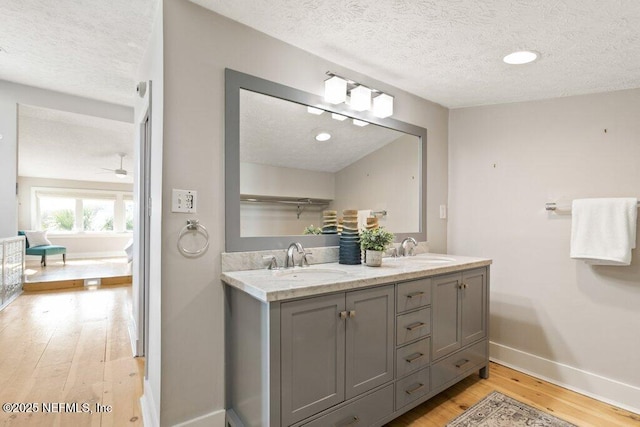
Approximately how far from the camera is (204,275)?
5.04 ft

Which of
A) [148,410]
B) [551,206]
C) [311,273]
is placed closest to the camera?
[148,410]

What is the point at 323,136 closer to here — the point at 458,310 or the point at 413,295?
the point at 413,295

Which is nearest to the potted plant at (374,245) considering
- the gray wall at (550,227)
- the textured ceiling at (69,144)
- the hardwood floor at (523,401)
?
the hardwood floor at (523,401)

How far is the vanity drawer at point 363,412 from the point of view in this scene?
4.45 feet

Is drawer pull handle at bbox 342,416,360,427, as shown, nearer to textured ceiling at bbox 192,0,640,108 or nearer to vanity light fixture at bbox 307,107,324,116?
vanity light fixture at bbox 307,107,324,116

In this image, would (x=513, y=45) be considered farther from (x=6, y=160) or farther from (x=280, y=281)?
(x=6, y=160)

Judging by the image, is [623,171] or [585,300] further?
[585,300]

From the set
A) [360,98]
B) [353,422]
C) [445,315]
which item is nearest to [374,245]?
[445,315]

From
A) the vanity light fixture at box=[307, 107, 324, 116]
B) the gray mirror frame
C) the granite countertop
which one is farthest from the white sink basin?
the vanity light fixture at box=[307, 107, 324, 116]

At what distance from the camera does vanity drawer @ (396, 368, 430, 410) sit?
163cm

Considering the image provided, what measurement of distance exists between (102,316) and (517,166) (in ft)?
14.2

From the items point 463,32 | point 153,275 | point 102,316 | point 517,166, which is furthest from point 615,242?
point 102,316

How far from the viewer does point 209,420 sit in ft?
4.96

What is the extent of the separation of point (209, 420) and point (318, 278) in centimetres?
86
